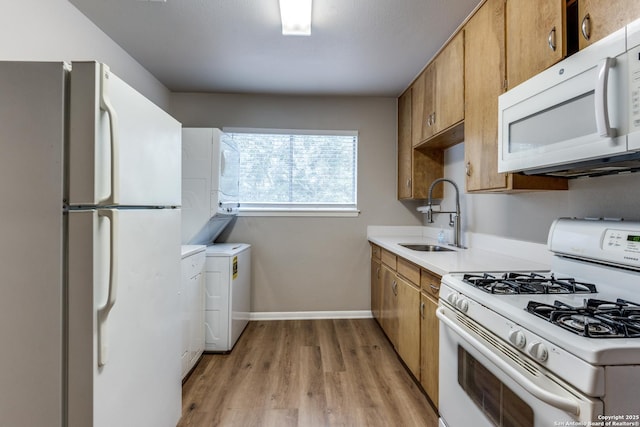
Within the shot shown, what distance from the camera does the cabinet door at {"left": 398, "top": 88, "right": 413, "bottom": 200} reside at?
3.11 meters

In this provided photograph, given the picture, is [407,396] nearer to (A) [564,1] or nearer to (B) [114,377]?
(B) [114,377]

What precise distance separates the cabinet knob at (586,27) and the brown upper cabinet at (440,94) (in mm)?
902

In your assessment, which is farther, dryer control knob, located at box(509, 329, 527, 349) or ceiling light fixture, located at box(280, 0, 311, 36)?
ceiling light fixture, located at box(280, 0, 311, 36)

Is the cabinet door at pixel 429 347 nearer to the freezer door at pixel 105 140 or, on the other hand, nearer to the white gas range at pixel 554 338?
the white gas range at pixel 554 338

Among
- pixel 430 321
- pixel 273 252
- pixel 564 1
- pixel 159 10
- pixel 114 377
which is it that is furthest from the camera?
pixel 273 252

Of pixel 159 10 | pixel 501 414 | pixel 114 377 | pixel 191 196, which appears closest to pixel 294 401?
pixel 114 377

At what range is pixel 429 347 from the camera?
1837 millimetres

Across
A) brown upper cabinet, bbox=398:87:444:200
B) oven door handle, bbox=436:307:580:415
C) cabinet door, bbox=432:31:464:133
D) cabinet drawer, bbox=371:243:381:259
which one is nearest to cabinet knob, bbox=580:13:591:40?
cabinet door, bbox=432:31:464:133

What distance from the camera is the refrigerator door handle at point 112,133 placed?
3.37 ft

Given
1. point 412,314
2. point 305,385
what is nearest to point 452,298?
point 412,314

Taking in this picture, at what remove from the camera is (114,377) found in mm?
1119

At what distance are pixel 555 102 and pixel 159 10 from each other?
219cm

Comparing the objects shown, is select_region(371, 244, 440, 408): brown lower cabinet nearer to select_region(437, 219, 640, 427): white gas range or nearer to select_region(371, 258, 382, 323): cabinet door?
select_region(371, 258, 382, 323): cabinet door

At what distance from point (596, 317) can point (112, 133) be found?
1580 millimetres
